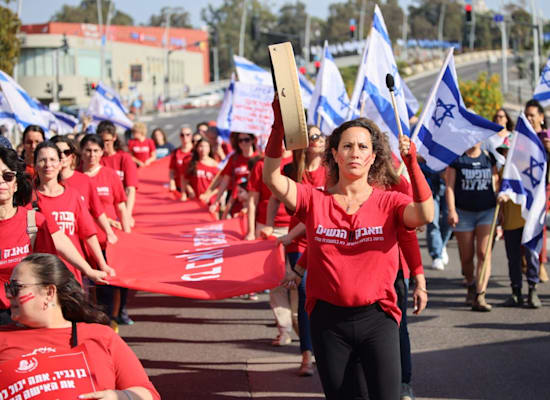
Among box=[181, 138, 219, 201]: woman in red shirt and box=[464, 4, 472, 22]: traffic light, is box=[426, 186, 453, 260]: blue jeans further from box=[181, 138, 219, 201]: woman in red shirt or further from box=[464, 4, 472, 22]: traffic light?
box=[464, 4, 472, 22]: traffic light

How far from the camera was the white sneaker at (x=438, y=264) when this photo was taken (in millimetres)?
11492

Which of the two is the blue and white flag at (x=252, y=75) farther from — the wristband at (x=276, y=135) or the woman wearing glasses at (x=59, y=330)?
the woman wearing glasses at (x=59, y=330)

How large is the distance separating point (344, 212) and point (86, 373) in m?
1.54

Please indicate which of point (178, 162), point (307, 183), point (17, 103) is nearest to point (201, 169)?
point (178, 162)

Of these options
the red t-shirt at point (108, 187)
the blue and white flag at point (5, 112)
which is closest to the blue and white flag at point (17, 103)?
the blue and white flag at point (5, 112)

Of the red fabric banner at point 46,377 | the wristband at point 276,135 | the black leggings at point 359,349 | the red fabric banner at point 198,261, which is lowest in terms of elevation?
the red fabric banner at point 198,261

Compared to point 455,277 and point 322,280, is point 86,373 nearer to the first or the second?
point 322,280

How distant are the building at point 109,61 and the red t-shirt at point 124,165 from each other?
6261 centimetres

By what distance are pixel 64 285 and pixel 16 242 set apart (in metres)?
1.56

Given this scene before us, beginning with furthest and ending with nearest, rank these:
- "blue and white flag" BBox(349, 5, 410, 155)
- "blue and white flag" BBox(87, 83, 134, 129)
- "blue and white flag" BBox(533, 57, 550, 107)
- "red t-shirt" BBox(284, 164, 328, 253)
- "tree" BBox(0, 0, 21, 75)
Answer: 1. "tree" BBox(0, 0, 21, 75)
2. "blue and white flag" BBox(87, 83, 134, 129)
3. "blue and white flag" BBox(533, 57, 550, 107)
4. "blue and white flag" BBox(349, 5, 410, 155)
5. "red t-shirt" BBox(284, 164, 328, 253)

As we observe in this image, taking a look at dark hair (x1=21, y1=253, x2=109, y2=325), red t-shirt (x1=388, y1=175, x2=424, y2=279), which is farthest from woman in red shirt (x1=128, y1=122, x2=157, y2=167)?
dark hair (x1=21, y1=253, x2=109, y2=325)

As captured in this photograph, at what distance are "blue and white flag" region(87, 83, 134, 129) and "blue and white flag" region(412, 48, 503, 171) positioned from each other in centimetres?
902

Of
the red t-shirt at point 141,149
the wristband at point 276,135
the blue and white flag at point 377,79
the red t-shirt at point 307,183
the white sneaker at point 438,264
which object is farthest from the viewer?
the red t-shirt at point 141,149

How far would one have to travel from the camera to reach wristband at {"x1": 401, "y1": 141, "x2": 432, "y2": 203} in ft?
13.2
